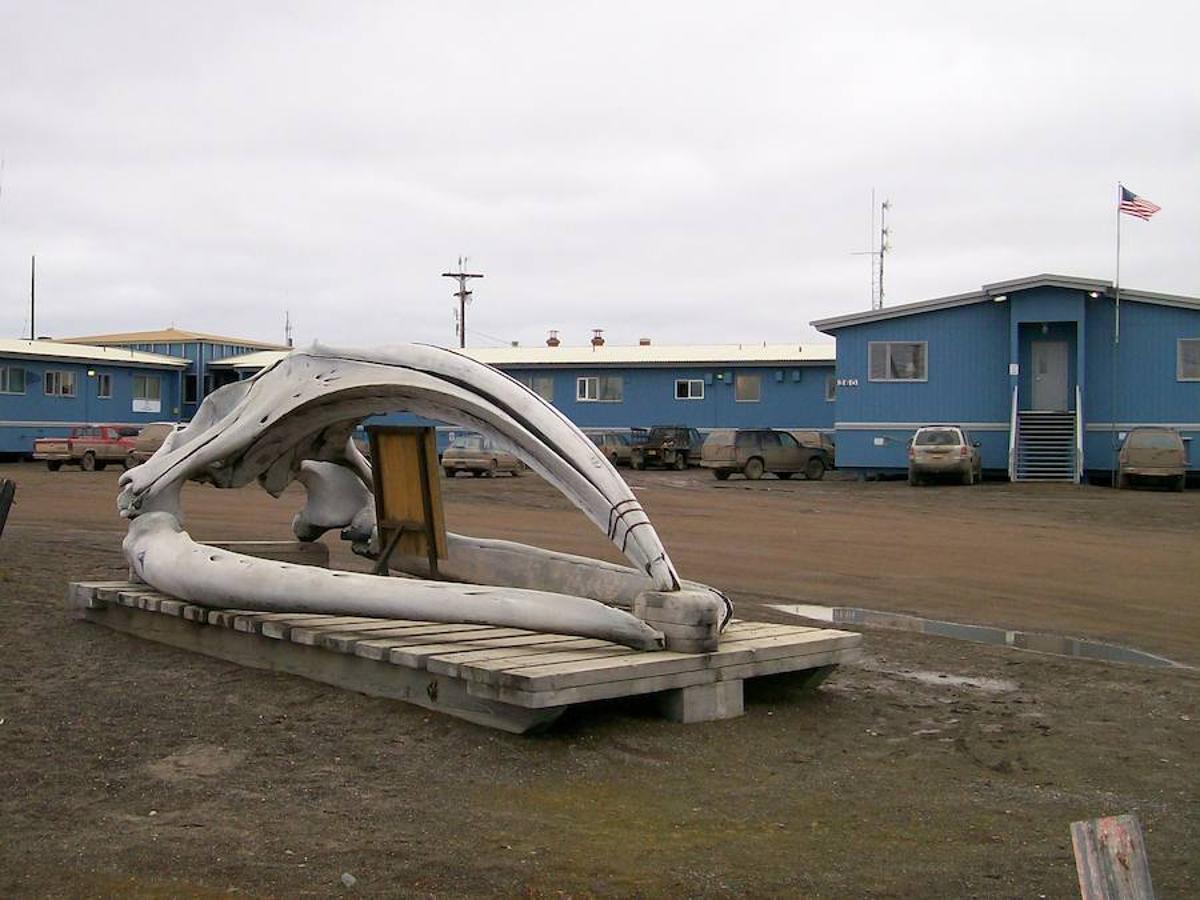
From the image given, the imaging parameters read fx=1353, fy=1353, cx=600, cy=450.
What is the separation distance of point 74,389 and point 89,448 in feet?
28.1

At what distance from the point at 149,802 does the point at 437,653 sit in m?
1.76

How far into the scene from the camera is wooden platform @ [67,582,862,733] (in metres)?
6.71

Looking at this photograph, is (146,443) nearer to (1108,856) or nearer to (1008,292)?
(1008,292)

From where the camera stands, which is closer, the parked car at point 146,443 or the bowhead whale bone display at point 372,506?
the bowhead whale bone display at point 372,506

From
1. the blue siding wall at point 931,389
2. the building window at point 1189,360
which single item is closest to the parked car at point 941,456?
the blue siding wall at point 931,389

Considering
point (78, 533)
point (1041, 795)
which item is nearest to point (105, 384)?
point (78, 533)

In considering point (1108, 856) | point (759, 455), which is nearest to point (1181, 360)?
point (759, 455)

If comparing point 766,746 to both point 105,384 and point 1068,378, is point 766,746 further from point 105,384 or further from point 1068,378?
point 105,384

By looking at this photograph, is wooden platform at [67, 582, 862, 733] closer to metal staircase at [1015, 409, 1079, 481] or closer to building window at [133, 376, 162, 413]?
metal staircase at [1015, 409, 1079, 481]

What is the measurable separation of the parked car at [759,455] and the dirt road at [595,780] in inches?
1015

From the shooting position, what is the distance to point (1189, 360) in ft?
111

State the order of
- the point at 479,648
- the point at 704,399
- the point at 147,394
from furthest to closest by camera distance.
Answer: the point at 147,394 → the point at 704,399 → the point at 479,648

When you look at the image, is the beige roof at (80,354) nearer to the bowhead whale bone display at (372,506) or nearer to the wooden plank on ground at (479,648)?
the bowhead whale bone display at (372,506)

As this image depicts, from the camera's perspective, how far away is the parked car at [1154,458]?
1222 inches
